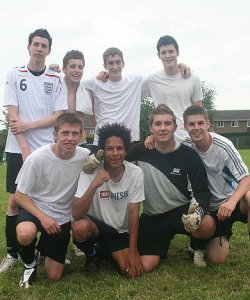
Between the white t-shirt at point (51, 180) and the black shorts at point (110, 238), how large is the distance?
376mm

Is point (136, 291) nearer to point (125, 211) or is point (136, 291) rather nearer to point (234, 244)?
point (125, 211)

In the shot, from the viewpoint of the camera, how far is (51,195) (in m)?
4.74

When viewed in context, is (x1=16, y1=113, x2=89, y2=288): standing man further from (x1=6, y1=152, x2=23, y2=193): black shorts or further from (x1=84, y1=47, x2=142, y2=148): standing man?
(x1=84, y1=47, x2=142, y2=148): standing man

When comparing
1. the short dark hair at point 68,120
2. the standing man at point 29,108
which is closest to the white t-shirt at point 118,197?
the short dark hair at point 68,120

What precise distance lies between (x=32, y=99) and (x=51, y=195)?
1.29 metres

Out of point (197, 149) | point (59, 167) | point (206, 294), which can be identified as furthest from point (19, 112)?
point (206, 294)

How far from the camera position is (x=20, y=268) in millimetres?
5090

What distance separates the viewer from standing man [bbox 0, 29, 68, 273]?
5191 millimetres

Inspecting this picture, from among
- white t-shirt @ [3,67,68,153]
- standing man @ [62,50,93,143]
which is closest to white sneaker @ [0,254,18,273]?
white t-shirt @ [3,67,68,153]

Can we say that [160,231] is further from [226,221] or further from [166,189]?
[226,221]

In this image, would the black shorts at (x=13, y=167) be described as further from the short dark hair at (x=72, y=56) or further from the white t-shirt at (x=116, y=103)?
the short dark hair at (x=72, y=56)

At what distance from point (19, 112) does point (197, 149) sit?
222cm

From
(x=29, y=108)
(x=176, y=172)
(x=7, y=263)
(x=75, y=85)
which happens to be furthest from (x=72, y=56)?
(x=7, y=263)

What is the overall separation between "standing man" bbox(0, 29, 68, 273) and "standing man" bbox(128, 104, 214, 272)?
1.14 meters
